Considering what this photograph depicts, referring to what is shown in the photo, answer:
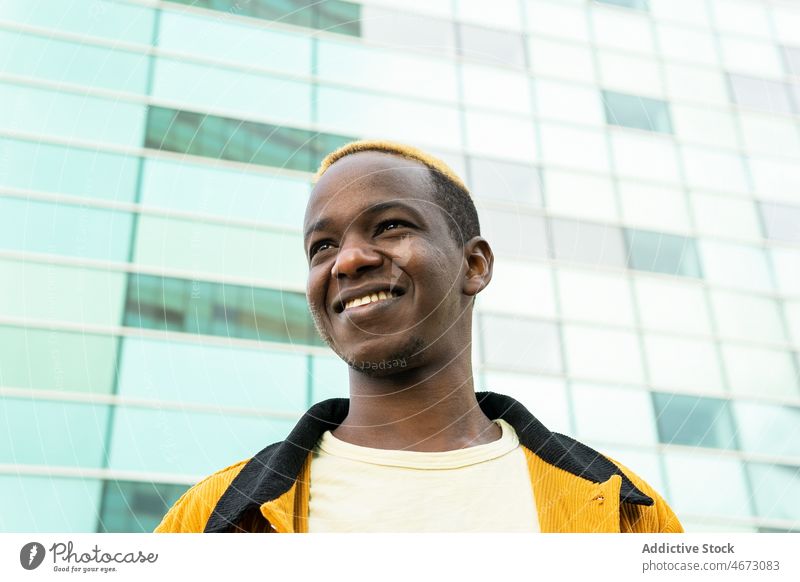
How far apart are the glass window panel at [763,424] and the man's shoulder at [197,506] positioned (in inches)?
192

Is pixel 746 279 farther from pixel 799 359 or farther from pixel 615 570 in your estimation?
pixel 615 570

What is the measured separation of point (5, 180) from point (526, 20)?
358cm

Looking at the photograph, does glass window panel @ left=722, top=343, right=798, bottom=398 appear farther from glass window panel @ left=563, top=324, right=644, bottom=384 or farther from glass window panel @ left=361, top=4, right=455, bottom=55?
glass window panel @ left=361, top=4, right=455, bottom=55

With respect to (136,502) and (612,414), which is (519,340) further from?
(136,502)

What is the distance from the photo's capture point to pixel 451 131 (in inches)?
170

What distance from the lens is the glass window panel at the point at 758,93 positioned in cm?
633

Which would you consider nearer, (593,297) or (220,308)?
(220,308)

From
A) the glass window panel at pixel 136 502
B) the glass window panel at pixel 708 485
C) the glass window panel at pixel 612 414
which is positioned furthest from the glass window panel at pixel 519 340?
the glass window panel at pixel 136 502

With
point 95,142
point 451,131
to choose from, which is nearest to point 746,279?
point 451,131

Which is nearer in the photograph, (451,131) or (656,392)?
(451,131)

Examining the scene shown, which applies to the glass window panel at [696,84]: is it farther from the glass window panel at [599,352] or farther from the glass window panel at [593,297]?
the glass window panel at [599,352]

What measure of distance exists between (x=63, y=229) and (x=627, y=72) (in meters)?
3.26

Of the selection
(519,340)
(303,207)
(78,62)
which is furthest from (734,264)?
(78,62)

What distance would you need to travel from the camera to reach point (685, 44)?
20.3 feet
